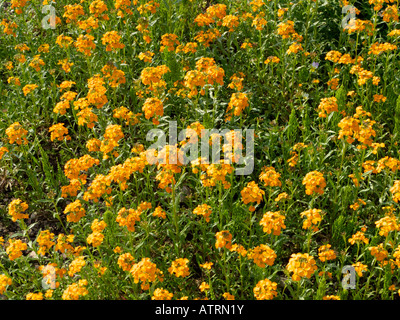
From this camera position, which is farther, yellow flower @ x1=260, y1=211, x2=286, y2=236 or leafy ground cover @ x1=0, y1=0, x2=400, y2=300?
leafy ground cover @ x1=0, y1=0, x2=400, y2=300

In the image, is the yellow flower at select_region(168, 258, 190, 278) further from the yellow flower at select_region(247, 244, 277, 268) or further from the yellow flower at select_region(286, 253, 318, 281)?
the yellow flower at select_region(286, 253, 318, 281)

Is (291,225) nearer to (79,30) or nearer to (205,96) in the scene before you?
(205,96)

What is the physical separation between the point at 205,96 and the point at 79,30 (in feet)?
5.96

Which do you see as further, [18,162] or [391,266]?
[18,162]

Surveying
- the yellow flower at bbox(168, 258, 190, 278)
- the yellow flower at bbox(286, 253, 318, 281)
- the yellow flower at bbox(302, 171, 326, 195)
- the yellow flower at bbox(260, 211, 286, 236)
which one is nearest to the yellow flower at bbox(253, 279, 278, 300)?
the yellow flower at bbox(286, 253, 318, 281)

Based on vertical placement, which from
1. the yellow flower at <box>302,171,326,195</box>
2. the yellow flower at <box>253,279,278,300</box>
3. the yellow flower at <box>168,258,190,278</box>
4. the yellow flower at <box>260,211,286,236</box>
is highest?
the yellow flower at <box>302,171,326,195</box>

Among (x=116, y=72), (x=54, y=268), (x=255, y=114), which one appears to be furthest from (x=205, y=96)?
(x=54, y=268)

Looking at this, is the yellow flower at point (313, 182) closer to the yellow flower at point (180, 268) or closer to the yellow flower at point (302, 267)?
the yellow flower at point (302, 267)

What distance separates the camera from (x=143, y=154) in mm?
4324

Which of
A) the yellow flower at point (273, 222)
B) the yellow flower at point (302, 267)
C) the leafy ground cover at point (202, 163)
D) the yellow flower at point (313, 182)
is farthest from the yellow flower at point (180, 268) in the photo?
the yellow flower at point (313, 182)

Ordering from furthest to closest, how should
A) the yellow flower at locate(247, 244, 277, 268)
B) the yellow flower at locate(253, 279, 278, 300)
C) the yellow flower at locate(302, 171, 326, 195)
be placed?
the yellow flower at locate(302, 171, 326, 195) < the yellow flower at locate(247, 244, 277, 268) < the yellow flower at locate(253, 279, 278, 300)

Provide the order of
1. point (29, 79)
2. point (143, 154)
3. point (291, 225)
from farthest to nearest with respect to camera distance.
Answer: point (29, 79), point (291, 225), point (143, 154)

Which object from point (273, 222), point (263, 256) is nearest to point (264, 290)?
point (263, 256)

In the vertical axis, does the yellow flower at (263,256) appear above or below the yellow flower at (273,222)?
below
